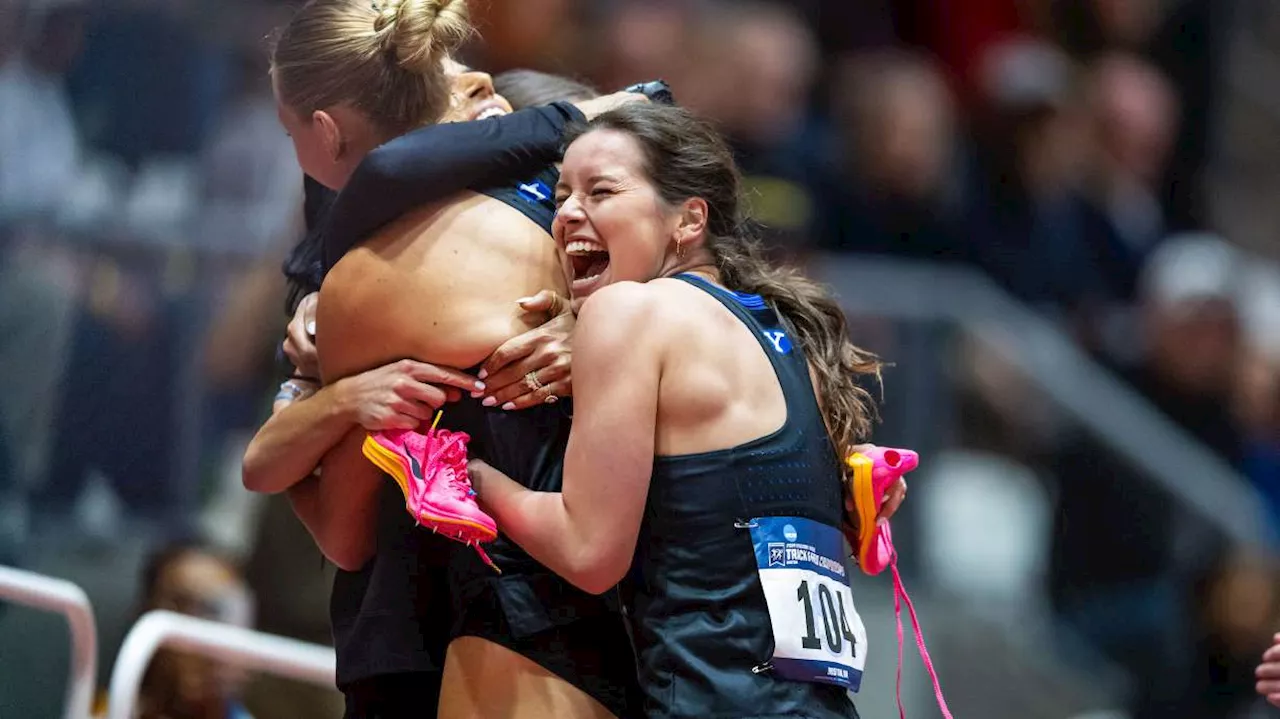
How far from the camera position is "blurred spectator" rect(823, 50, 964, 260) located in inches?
241

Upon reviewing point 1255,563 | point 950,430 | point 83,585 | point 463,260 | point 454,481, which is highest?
point 463,260

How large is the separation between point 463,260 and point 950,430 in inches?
119

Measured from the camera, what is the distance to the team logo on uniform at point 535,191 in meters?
2.42

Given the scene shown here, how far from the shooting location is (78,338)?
386 cm

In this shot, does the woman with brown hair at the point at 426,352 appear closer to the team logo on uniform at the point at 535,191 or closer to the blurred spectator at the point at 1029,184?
the team logo on uniform at the point at 535,191

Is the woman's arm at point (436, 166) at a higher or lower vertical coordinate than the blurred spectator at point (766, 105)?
higher

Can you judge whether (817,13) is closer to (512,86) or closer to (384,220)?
(512,86)

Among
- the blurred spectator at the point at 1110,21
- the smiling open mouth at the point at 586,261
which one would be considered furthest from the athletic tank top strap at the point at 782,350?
the blurred spectator at the point at 1110,21

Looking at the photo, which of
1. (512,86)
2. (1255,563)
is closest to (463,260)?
(512,86)

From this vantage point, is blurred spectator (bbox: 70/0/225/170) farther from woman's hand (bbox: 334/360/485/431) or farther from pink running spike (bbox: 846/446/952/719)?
pink running spike (bbox: 846/446/952/719)

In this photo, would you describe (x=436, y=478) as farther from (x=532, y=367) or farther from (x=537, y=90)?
(x=537, y=90)

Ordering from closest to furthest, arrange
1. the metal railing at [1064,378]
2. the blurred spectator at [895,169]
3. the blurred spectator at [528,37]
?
the metal railing at [1064,378]
the blurred spectator at [528,37]
the blurred spectator at [895,169]

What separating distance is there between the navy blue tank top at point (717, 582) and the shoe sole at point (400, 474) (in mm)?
210

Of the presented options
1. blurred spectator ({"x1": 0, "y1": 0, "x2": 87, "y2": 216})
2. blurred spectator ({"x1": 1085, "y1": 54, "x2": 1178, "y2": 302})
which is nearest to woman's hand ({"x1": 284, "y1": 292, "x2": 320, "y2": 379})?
blurred spectator ({"x1": 0, "y1": 0, "x2": 87, "y2": 216})
